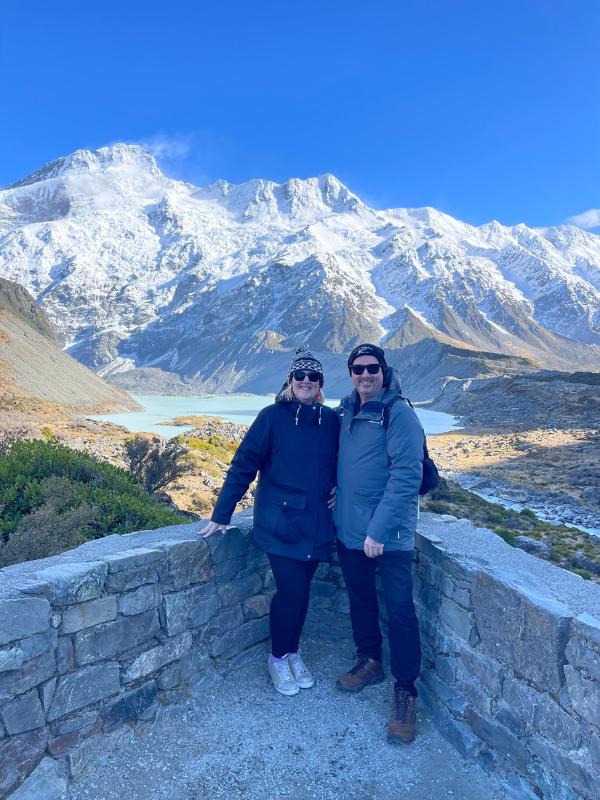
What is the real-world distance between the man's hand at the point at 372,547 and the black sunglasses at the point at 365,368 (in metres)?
1.24

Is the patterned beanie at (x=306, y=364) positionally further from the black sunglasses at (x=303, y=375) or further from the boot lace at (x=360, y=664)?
the boot lace at (x=360, y=664)

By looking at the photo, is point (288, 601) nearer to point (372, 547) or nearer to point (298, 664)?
point (298, 664)

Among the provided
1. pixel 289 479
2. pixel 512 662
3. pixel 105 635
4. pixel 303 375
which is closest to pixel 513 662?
pixel 512 662

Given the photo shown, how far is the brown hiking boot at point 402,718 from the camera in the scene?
3961mm

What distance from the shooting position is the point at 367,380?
425 centimetres

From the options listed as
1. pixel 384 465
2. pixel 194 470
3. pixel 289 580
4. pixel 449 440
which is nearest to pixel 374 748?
pixel 289 580

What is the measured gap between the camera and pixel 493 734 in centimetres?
368

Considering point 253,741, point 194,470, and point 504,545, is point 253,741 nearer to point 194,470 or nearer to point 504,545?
point 504,545

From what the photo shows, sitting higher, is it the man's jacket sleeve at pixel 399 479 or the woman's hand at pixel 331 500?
the man's jacket sleeve at pixel 399 479

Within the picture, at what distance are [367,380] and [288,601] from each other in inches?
73.5

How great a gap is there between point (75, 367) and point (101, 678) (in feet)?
297

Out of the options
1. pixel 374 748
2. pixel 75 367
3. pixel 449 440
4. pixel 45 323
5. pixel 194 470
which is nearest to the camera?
pixel 374 748

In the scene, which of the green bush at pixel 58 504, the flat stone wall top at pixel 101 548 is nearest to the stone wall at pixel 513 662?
the flat stone wall top at pixel 101 548

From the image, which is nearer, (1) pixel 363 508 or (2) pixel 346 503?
(1) pixel 363 508
